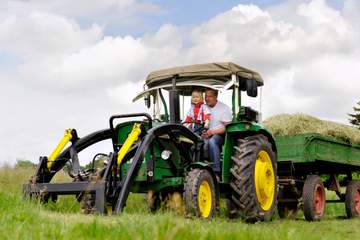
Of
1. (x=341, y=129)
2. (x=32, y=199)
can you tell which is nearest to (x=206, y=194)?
(x=32, y=199)

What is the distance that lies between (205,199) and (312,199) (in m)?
3.55

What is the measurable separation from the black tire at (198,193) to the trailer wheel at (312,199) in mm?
3358

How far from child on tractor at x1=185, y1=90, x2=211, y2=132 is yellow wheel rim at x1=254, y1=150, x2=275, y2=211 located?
929 millimetres

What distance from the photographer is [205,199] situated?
25.3ft

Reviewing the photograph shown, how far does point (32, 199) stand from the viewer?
25.1 feet

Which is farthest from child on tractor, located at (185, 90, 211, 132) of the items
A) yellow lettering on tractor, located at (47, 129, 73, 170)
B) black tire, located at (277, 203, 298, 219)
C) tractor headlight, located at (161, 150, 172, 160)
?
black tire, located at (277, 203, 298, 219)

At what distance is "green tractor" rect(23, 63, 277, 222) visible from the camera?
287 inches

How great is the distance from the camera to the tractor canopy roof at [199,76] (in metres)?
9.29

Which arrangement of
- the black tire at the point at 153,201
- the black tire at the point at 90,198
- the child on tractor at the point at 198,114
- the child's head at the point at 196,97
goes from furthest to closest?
the child's head at the point at 196,97 < the child on tractor at the point at 198,114 < the black tire at the point at 153,201 < the black tire at the point at 90,198

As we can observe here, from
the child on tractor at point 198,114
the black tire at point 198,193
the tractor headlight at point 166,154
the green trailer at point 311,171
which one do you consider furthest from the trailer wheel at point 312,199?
the tractor headlight at point 166,154

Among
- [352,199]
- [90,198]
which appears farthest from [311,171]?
[90,198]

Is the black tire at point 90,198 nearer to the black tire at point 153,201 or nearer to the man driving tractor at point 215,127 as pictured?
the black tire at point 153,201

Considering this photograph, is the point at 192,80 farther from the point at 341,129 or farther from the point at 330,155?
the point at 341,129

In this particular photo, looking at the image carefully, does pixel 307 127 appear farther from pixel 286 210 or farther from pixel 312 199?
pixel 312 199
